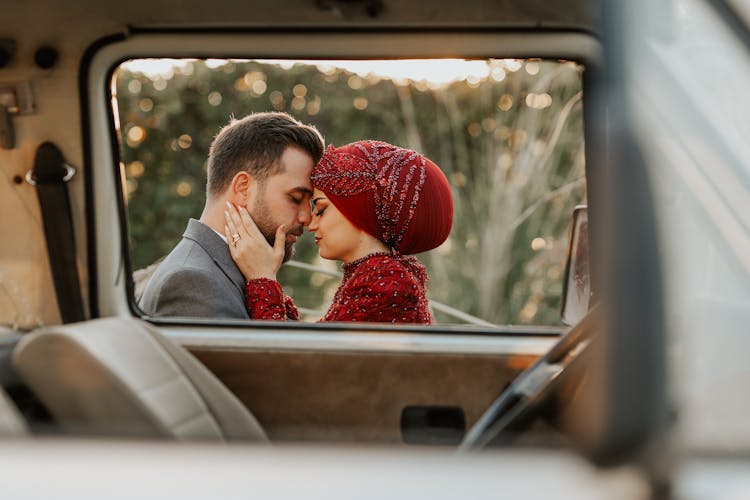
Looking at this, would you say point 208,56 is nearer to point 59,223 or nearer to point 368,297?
point 59,223

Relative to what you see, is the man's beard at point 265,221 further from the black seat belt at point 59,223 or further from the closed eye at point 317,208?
the black seat belt at point 59,223

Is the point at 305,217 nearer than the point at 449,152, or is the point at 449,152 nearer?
the point at 305,217

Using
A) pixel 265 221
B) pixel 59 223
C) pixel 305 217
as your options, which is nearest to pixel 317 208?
pixel 305 217

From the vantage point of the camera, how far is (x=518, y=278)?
23.9 feet

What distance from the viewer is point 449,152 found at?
306 inches

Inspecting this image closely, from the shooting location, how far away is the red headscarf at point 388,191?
9.91 ft

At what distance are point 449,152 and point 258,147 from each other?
187 inches

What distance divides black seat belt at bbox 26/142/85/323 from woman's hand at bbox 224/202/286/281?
0.49 m

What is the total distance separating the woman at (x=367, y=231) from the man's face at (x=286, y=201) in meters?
0.04

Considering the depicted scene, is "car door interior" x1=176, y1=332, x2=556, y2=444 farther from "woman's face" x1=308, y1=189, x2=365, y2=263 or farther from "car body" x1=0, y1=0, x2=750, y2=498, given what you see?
"car body" x1=0, y1=0, x2=750, y2=498

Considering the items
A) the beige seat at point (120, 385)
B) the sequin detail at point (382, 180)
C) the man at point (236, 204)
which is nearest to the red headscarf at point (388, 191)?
the sequin detail at point (382, 180)

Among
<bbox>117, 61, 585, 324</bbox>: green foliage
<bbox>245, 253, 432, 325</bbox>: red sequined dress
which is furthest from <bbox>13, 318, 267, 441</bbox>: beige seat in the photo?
<bbox>117, 61, 585, 324</bbox>: green foliage

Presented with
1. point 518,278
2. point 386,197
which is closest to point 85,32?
point 386,197

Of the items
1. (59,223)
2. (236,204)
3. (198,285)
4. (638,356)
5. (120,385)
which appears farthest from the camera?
(236,204)
